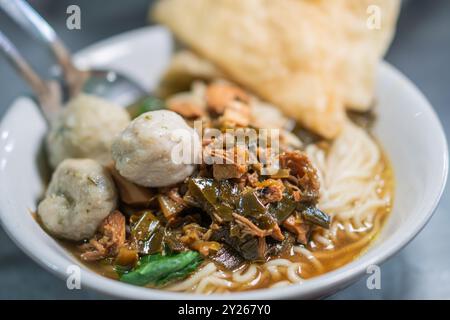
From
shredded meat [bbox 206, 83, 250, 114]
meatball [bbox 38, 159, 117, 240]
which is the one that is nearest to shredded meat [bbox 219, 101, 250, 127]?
shredded meat [bbox 206, 83, 250, 114]

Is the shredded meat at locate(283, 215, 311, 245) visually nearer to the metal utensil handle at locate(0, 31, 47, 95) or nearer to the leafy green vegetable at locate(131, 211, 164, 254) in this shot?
the leafy green vegetable at locate(131, 211, 164, 254)

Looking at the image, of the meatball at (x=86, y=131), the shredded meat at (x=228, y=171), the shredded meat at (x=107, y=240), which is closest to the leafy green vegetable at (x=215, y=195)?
the shredded meat at (x=228, y=171)

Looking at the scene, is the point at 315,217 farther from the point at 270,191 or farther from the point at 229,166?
the point at 229,166

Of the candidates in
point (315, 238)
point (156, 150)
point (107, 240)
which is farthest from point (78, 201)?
point (315, 238)

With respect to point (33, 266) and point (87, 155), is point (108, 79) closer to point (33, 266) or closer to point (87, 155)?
point (87, 155)

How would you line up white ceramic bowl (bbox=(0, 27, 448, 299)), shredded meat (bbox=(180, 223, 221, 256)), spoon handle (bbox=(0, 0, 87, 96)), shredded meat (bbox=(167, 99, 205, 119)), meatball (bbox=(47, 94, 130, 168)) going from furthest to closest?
spoon handle (bbox=(0, 0, 87, 96)) → shredded meat (bbox=(167, 99, 205, 119)) → meatball (bbox=(47, 94, 130, 168)) → shredded meat (bbox=(180, 223, 221, 256)) → white ceramic bowl (bbox=(0, 27, 448, 299))

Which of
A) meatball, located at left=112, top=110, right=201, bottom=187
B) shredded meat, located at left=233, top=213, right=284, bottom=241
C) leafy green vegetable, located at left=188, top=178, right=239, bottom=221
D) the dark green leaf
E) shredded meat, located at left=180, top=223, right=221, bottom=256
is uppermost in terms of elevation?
meatball, located at left=112, top=110, right=201, bottom=187
